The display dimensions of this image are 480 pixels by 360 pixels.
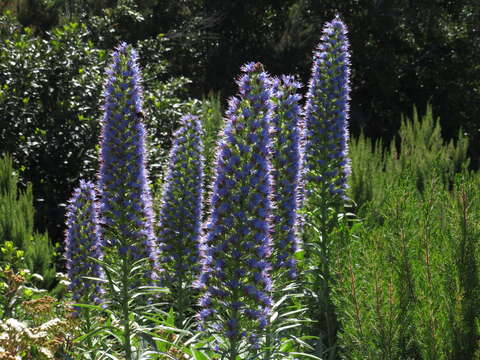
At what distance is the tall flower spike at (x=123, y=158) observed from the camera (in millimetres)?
3781

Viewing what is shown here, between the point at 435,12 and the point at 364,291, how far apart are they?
15770 millimetres

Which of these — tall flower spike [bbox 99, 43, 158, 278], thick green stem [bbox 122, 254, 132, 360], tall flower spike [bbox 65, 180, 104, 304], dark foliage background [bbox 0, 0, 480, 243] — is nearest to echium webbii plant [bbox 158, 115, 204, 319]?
tall flower spike [bbox 65, 180, 104, 304]

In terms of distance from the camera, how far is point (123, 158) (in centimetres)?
378

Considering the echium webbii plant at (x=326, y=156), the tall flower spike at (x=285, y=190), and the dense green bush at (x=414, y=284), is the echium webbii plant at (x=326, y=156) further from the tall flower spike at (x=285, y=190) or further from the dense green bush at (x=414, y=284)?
the dense green bush at (x=414, y=284)

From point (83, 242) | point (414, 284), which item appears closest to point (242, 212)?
point (414, 284)

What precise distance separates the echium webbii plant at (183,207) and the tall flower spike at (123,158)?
0.67 metres

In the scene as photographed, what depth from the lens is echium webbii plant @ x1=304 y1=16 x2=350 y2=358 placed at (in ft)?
16.2

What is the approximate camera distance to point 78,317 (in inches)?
177

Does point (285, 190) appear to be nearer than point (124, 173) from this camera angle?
No

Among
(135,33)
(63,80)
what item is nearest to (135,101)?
(63,80)

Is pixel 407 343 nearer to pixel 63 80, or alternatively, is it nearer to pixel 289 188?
pixel 289 188

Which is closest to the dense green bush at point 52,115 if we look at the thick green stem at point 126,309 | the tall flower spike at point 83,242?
the tall flower spike at point 83,242

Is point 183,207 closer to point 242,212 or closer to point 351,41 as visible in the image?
point 242,212

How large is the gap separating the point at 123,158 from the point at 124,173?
9cm
